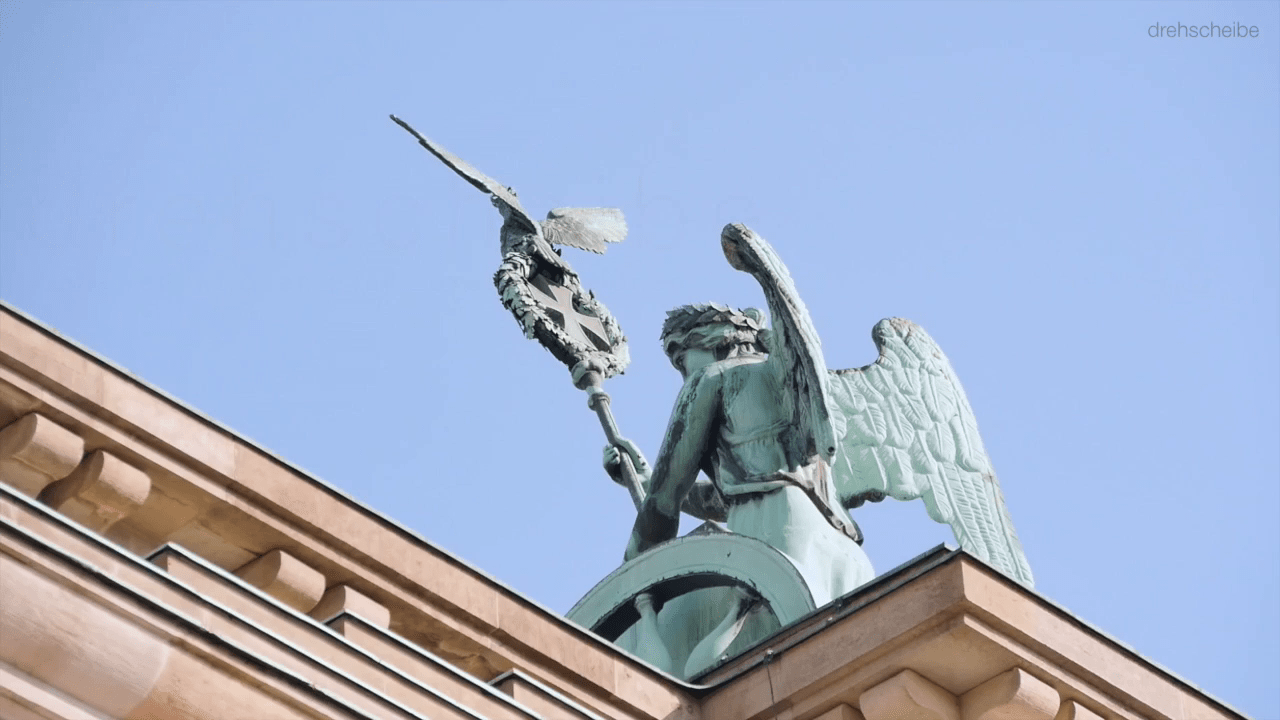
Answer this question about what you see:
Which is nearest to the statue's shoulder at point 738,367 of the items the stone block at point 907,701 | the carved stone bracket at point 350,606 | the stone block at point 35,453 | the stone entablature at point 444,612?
the stone entablature at point 444,612

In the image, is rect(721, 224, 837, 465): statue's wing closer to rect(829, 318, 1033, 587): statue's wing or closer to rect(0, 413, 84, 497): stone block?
rect(829, 318, 1033, 587): statue's wing

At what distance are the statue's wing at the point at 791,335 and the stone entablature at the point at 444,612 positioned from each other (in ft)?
8.65

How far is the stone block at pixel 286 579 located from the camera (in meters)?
13.2

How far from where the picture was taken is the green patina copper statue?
647 inches

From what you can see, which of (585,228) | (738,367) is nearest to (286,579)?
(738,367)

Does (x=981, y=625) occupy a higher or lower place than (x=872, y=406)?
lower

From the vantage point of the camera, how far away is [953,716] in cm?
1339

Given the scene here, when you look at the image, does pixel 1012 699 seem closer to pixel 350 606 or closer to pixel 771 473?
pixel 350 606

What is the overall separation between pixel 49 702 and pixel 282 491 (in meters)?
3.14

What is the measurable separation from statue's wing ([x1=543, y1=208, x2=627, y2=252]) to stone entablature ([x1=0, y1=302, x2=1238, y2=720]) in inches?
196

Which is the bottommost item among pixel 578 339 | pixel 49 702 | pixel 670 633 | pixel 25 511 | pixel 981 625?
pixel 49 702

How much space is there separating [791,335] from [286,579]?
4152mm

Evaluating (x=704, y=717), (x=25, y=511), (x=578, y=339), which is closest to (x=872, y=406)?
(x=578, y=339)

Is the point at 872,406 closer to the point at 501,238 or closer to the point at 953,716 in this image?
the point at 501,238
